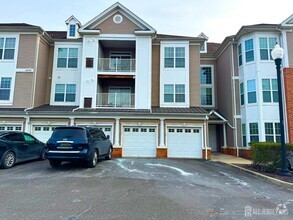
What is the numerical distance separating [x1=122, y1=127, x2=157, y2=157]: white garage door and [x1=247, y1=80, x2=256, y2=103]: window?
8099mm

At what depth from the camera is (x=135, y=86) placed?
1742 cm

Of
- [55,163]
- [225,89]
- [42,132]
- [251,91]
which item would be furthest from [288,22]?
[42,132]

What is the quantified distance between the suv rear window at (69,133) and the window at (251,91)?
13535 millimetres

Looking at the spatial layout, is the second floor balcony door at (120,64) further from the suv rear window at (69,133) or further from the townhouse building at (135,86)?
the suv rear window at (69,133)

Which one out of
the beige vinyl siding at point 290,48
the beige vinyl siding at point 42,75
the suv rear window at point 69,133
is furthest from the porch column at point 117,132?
the beige vinyl siding at point 290,48

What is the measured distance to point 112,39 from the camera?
18.0 metres

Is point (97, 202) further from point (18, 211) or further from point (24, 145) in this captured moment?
point (24, 145)

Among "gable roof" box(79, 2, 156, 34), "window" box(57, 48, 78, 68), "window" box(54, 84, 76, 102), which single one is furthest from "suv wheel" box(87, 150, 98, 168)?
"gable roof" box(79, 2, 156, 34)

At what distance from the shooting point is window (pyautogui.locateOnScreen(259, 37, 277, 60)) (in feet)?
56.7

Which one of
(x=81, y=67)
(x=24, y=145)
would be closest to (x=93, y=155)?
(x=24, y=145)

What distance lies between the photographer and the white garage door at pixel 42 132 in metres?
15.9

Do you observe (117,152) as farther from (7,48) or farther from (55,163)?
(7,48)

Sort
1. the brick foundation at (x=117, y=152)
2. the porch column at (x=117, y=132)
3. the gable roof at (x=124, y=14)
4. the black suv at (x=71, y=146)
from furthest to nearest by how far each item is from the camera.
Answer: the gable roof at (x=124, y=14), the porch column at (x=117, y=132), the brick foundation at (x=117, y=152), the black suv at (x=71, y=146)

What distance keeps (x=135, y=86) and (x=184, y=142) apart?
5.77m
